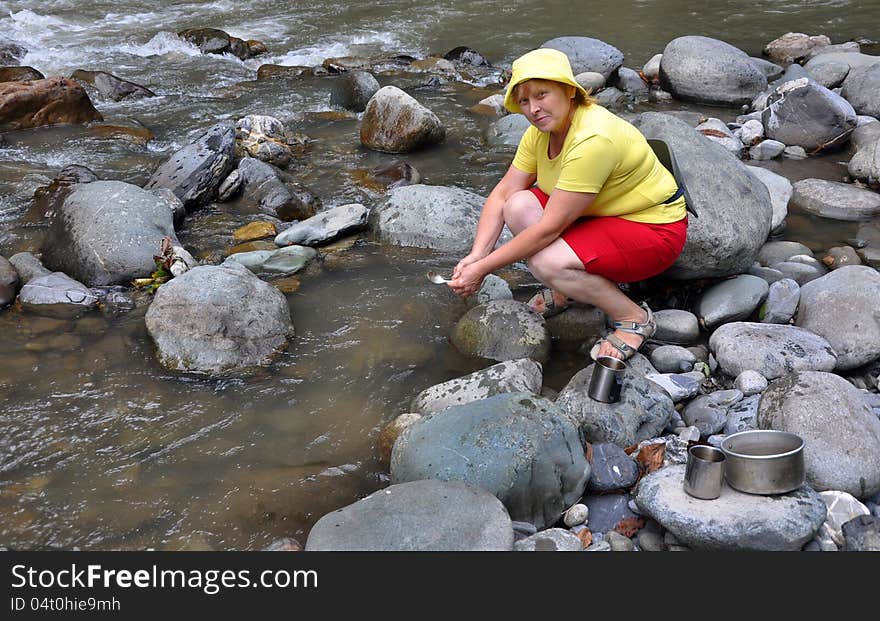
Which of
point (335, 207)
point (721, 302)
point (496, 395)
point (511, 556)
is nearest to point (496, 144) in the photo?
point (335, 207)

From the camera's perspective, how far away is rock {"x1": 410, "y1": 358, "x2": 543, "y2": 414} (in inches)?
154

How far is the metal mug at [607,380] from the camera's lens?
3.71 metres

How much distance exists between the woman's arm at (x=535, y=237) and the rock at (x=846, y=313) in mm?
1480

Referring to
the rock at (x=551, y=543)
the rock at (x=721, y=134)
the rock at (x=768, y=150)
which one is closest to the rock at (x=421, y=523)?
the rock at (x=551, y=543)

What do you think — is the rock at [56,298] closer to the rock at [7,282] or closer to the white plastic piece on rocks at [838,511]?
the rock at [7,282]

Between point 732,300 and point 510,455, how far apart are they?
6.46 ft

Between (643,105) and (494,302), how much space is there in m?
5.49

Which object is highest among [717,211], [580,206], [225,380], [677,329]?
[580,206]

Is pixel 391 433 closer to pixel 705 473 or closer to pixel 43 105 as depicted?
pixel 705 473

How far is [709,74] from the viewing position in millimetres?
9000

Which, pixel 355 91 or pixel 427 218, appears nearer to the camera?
pixel 427 218

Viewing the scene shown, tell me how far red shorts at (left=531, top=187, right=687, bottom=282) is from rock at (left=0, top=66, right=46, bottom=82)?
7.90 m

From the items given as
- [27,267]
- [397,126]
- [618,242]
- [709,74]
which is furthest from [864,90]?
[27,267]

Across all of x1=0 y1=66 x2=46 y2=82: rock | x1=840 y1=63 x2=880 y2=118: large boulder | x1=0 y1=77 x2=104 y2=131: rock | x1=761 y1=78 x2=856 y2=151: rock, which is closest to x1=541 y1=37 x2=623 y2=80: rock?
x1=761 y1=78 x2=856 y2=151: rock
